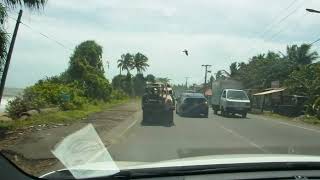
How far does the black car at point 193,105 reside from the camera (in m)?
39.6

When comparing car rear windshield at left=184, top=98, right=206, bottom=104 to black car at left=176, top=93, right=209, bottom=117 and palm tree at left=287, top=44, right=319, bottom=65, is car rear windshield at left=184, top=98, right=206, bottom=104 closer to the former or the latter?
black car at left=176, top=93, right=209, bottom=117

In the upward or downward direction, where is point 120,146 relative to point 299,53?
downward

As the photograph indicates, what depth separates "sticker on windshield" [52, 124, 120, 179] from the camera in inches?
168

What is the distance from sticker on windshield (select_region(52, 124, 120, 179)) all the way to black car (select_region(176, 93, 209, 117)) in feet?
95.0

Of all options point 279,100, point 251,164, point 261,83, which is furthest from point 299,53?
point 251,164

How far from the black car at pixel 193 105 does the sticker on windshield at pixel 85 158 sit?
28967mm

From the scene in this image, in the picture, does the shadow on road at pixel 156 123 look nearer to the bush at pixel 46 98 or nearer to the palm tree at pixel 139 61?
the bush at pixel 46 98

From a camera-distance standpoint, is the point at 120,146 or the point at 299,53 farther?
the point at 299,53

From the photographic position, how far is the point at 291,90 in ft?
168

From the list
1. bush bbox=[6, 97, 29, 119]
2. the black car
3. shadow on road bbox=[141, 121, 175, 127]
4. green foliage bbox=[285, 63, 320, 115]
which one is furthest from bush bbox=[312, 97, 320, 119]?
bush bbox=[6, 97, 29, 119]

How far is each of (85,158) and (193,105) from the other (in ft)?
107

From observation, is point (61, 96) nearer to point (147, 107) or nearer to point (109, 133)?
point (147, 107)

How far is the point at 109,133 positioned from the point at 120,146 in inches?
224

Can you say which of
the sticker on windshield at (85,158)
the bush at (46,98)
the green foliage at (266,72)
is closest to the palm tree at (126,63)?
the green foliage at (266,72)
